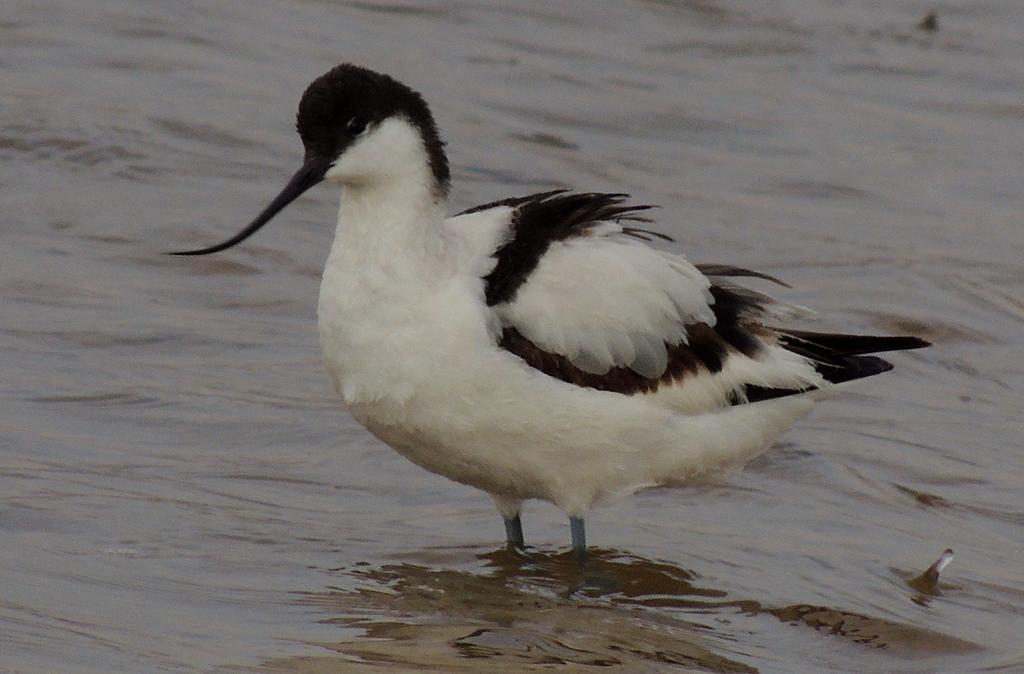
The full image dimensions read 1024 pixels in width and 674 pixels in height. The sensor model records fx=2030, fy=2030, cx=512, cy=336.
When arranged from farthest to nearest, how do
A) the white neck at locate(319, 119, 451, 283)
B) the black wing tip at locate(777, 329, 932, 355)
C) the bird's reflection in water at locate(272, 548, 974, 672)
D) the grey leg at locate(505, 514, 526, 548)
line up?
the black wing tip at locate(777, 329, 932, 355) → the grey leg at locate(505, 514, 526, 548) → the white neck at locate(319, 119, 451, 283) → the bird's reflection in water at locate(272, 548, 974, 672)

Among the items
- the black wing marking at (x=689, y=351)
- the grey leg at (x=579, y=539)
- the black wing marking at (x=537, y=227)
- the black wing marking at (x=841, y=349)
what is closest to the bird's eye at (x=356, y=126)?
the black wing marking at (x=537, y=227)

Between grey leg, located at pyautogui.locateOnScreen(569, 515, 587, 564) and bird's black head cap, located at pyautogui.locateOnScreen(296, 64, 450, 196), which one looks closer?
bird's black head cap, located at pyautogui.locateOnScreen(296, 64, 450, 196)

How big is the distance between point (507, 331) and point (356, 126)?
33.7 inches

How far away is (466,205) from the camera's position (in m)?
11.6

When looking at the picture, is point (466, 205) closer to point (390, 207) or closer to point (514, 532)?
point (514, 532)

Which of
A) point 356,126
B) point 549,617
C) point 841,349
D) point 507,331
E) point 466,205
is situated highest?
point 356,126

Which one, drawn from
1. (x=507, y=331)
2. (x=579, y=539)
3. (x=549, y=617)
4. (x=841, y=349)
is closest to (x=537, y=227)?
(x=507, y=331)

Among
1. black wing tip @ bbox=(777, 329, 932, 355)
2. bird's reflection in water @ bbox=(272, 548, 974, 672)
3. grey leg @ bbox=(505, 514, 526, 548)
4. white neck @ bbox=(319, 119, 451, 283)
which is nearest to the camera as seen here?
bird's reflection in water @ bbox=(272, 548, 974, 672)

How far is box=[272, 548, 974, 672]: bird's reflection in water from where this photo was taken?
Result: 6.18 metres

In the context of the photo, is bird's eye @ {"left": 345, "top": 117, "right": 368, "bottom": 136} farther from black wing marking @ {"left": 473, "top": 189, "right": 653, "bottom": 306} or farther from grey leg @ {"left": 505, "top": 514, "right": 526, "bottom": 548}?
grey leg @ {"left": 505, "top": 514, "right": 526, "bottom": 548}

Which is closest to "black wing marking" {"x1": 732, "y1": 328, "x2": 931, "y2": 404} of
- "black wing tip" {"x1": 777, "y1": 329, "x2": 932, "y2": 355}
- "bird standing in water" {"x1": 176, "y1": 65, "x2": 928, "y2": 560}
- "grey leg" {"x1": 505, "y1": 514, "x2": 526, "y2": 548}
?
"black wing tip" {"x1": 777, "y1": 329, "x2": 932, "y2": 355}

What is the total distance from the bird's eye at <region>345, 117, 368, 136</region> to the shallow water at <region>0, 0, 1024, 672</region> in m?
1.46

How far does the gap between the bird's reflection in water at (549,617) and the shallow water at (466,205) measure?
17mm

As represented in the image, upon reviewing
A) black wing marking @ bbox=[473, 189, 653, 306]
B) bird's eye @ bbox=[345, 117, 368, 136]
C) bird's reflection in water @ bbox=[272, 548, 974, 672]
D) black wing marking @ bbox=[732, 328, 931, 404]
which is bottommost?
bird's reflection in water @ bbox=[272, 548, 974, 672]
